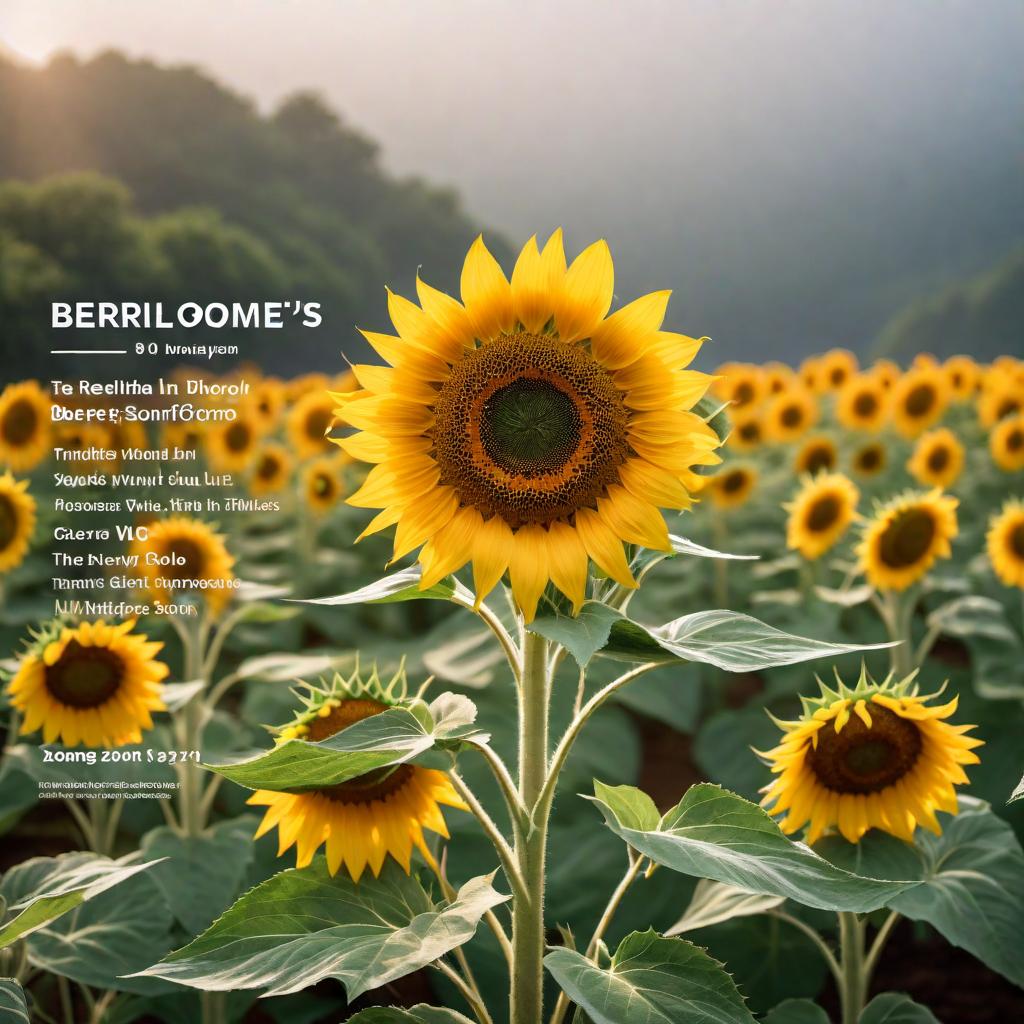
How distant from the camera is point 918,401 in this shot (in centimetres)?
627

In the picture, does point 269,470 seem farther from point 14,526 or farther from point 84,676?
point 84,676

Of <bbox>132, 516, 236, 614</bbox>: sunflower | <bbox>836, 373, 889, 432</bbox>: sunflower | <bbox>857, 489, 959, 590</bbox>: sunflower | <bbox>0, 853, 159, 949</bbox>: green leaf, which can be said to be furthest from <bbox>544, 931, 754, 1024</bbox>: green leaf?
<bbox>836, 373, 889, 432</bbox>: sunflower

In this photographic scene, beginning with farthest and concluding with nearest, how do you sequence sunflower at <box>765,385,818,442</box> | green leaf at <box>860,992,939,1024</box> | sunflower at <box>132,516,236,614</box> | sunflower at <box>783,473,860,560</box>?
sunflower at <box>765,385,818,442</box> < sunflower at <box>783,473,860,560</box> < sunflower at <box>132,516,236,614</box> < green leaf at <box>860,992,939,1024</box>

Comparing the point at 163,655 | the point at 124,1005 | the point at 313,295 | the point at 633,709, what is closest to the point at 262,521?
the point at 163,655

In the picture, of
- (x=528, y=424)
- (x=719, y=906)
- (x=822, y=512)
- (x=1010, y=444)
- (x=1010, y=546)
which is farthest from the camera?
(x=1010, y=444)

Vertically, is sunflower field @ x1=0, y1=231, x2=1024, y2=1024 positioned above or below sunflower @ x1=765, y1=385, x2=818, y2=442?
below

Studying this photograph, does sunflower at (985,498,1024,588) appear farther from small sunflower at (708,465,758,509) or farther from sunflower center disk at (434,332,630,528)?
sunflower center disk at (434,332,630,528)

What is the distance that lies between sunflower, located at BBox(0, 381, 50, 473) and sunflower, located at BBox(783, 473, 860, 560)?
3.37 m

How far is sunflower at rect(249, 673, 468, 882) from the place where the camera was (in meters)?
1.72

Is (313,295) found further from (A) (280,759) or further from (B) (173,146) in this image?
(A) (280,759)

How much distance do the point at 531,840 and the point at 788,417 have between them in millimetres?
4963

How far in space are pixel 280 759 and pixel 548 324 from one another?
64 centimetres

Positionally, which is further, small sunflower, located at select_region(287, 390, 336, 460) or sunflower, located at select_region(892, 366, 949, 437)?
sunflower, located at select_region(892, 366, 949, 437)

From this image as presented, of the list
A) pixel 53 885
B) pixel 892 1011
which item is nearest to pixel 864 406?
pixel 892 1011
